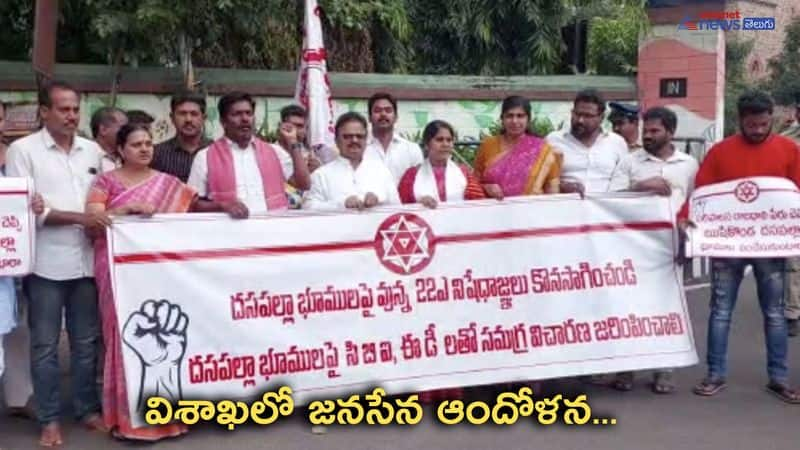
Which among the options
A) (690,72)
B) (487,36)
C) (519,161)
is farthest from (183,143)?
(487,36)

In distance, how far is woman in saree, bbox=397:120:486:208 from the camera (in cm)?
527

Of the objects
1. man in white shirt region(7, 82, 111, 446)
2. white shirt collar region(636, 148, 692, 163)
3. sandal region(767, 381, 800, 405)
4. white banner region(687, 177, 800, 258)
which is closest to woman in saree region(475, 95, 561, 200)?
white shirt collar region(636, 148, 692, 163)

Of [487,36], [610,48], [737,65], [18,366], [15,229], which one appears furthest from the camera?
[737,65]

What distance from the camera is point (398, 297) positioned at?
506cm

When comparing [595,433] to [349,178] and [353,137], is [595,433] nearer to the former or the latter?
[349,178]

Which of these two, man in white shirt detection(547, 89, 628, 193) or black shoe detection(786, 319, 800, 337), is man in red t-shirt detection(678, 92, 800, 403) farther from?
black shoe detection(786, 319, 800, 337)

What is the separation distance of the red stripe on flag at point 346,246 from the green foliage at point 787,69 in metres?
17.6

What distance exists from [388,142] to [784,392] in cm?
262

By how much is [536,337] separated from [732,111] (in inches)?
581

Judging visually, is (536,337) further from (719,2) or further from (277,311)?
(719,2)

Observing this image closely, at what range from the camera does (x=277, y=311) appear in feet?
16.0

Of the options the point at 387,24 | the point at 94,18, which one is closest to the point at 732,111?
the point at 387,24

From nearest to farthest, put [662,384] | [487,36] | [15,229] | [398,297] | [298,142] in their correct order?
[15,229] → [398,297] → [662,384] → [298,142] → [487,36]

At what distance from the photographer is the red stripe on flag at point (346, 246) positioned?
184 inches
